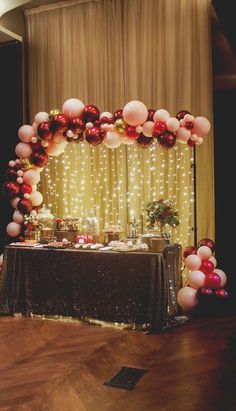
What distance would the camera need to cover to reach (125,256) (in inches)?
161

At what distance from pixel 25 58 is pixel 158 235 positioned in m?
3.79

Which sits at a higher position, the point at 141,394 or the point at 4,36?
the point at 4,36

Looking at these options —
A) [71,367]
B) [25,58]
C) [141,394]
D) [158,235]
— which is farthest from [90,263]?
[25,58]

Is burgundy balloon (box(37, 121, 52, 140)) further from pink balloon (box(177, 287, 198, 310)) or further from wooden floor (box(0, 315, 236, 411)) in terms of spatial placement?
pink balloon (box(177, 287, 198, 310))

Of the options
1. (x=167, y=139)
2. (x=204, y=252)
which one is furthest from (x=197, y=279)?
(x=167, y=139)

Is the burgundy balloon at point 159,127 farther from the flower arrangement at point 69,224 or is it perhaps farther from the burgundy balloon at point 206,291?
the burgundy balloon at point 206,291

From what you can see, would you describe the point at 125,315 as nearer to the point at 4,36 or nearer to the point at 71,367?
the point at 71,367

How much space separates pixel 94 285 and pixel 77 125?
1.71 m

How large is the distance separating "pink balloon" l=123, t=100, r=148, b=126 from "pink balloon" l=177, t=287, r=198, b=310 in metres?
1.77

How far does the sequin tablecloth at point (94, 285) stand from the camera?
13.1 feet

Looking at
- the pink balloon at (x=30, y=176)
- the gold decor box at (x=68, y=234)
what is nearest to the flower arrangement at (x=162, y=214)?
the gold decor box at (x=68, y=234)

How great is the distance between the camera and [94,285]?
426 centimetres

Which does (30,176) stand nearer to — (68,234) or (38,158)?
(38,158)

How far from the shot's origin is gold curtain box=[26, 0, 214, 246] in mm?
5371
